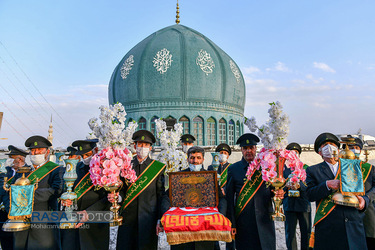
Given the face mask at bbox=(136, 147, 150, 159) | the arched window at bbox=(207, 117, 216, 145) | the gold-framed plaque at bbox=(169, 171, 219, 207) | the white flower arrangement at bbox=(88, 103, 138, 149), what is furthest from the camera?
the arched window at bbox=(207, 117, 216, 145)


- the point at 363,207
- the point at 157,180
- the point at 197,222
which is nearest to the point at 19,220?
the point at 157,180

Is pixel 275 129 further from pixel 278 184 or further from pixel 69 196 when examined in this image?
pixel 69 196

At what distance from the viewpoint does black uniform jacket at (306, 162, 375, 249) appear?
4.20m

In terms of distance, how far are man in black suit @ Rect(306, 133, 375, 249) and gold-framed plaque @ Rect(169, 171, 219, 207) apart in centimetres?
160

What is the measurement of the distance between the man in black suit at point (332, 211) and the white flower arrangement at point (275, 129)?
2.58ft

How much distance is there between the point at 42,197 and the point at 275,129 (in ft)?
14.8

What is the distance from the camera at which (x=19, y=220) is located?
4.75 metres

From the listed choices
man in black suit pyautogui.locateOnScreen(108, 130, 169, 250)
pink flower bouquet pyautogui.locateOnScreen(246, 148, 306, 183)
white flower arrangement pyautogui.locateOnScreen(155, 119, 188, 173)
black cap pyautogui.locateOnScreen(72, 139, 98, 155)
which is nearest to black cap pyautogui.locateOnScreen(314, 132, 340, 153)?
pink flower bouquet pyautogui.locateOnScreen(246, 148, 306, 183)

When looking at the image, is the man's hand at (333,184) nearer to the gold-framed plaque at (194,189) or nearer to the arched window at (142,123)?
the gold-framed plaque at (194,189)

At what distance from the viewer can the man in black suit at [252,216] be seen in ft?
15.1

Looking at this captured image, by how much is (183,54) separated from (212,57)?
255 centimetres

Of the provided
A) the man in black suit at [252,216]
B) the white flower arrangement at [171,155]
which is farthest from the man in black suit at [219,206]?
the white flower arrangement at [171,155]

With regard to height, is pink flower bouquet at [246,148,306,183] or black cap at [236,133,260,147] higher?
black cap at [236,133,260,147]

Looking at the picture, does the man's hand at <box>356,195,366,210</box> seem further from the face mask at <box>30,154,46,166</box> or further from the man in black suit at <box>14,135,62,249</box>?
the face mask at <box>30,154,46,166</box>
